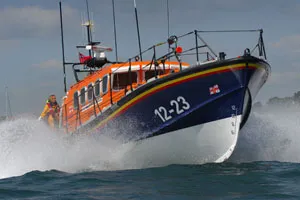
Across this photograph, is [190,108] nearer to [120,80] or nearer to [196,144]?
[196,144]

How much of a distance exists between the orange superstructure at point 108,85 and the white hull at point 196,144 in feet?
4.32

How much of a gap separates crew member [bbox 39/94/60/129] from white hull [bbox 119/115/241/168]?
3971 millimetres

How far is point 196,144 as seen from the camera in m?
8.90

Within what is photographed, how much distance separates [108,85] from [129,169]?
81.7 inches

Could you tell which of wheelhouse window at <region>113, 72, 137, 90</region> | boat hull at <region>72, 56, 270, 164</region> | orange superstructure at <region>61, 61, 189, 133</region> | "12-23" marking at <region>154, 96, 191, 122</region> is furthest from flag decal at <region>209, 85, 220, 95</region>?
wheelhouse window at <region>113, 72, 137, 90</region>

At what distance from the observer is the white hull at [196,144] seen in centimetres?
883

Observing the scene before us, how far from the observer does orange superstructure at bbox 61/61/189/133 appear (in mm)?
10182

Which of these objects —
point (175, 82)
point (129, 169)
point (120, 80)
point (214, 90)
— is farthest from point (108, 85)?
point (214, 90)

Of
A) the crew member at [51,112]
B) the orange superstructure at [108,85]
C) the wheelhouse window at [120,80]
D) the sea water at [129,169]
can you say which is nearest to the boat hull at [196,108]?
the sea water at [129,169]

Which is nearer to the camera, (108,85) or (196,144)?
(196,144)

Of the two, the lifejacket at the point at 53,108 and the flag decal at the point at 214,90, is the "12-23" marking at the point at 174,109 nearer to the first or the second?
the flag decal at the point at 214,90

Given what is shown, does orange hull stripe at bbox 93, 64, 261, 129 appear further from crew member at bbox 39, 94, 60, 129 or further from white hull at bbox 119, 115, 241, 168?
crew member at bbox 39, 94, 60, 129

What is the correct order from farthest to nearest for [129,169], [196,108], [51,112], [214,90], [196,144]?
[51,112] < [129,169] < [196,144] < [196,108] < [214,90]

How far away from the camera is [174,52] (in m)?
9.40
